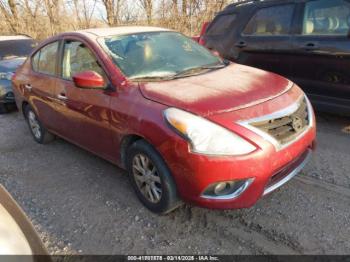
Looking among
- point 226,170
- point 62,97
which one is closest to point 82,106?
point 62,97

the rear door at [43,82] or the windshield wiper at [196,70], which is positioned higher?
the windshield wiper at [196,70]

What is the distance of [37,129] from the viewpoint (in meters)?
5.19

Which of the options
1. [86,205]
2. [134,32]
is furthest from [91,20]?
[86,205]

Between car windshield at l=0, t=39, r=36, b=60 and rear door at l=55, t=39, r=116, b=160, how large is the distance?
5108 mm

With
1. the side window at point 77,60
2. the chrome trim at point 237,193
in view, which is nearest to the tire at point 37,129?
the side window at point 77,60

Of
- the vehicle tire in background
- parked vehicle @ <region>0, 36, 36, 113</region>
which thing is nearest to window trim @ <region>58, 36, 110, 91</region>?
parked vehicle @ <region>0, 36, 36, 113</region>

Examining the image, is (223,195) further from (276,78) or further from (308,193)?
(276,78)

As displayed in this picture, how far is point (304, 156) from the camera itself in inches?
123

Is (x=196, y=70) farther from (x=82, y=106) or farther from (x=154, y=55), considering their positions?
(x=82, y=106)

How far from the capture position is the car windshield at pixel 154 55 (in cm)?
341

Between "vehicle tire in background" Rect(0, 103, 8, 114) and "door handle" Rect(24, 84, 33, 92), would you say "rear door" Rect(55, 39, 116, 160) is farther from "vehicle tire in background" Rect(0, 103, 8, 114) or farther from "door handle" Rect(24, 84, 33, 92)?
"vehicle tire in background" Rect(0, 103, 8, 114)

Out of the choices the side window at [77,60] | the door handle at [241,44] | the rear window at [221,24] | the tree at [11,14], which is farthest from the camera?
the tree at [11,14]

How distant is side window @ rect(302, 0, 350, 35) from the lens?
172 inches

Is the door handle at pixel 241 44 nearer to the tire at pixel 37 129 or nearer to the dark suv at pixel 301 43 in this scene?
the dark suv at pixel 301 43
